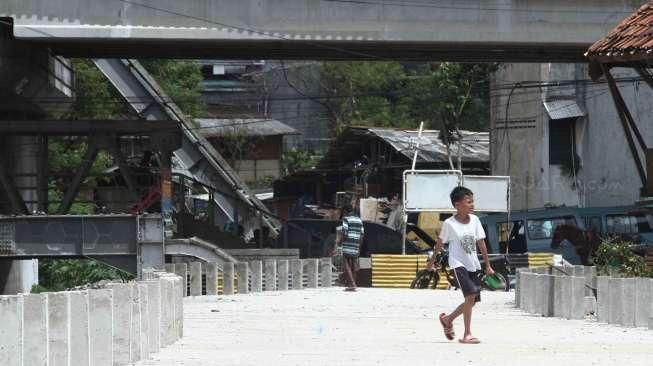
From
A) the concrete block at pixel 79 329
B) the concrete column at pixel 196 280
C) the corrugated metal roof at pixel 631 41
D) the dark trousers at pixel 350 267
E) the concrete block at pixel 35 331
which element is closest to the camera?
the concrete block at pixel 35 331

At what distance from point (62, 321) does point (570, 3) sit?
29.4 m

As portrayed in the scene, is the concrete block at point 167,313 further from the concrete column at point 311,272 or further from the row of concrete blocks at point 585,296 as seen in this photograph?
the concrete column at point 311,272

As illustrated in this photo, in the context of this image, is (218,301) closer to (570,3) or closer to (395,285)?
(395,285)

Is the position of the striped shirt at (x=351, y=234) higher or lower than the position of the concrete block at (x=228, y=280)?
higher

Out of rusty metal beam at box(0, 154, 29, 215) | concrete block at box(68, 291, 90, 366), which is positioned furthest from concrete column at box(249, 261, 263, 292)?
concrete block at box(68, 291, 90, 366)

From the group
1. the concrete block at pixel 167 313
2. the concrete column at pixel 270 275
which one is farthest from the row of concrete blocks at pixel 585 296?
the concrete column at pixel 270 275

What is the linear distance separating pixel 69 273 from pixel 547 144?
18.1m

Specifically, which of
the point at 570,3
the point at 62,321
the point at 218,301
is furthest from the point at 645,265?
the point at 570,3

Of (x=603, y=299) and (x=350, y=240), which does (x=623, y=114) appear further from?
(x=350, y=240)

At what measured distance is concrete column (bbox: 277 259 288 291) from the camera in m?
32.6

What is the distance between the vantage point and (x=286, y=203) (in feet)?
196

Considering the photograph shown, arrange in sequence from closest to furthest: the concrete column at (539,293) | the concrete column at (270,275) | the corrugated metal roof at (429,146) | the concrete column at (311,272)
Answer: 1. the concrete column at (539,293)
2. the concrete column at (270,275)
3. the concrete column at (311,272)
4. the corrugated metal roof at (429,146)

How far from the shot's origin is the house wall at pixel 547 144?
4838 centimetres

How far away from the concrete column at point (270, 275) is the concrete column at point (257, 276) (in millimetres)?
506
